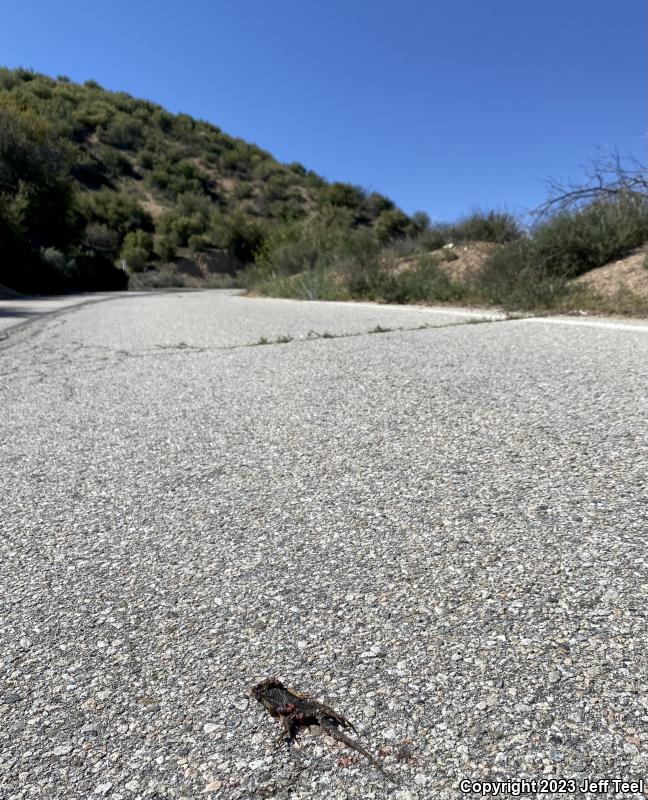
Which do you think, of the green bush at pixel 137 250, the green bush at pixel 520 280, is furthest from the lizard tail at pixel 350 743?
the green bush at pixel 137 250

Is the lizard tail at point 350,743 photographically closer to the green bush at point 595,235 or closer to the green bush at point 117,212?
the green bush at point 595,235

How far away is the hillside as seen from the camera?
3073 cm

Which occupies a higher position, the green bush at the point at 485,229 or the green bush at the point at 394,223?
the green bush at the point at 394,223

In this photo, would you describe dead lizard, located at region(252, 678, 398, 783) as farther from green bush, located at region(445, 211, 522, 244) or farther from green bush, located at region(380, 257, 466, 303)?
green bush, located at region(445, 211, 522, 244)

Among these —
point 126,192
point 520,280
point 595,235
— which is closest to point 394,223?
point 126,192

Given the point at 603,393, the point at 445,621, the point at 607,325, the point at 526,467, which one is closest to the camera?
the point at 445,621

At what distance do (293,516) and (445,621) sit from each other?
0.75 metres

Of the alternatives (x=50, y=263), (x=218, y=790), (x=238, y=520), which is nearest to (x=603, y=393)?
(x=238, y=520)

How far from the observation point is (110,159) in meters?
53.7

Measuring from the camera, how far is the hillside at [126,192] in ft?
101

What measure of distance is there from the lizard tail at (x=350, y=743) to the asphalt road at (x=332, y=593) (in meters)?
0.01

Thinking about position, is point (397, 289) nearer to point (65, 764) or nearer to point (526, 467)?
point (526, 467)

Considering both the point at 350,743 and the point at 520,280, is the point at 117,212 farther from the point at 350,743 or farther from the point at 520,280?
the point at 350,743

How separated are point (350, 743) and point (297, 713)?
0.12 metres
